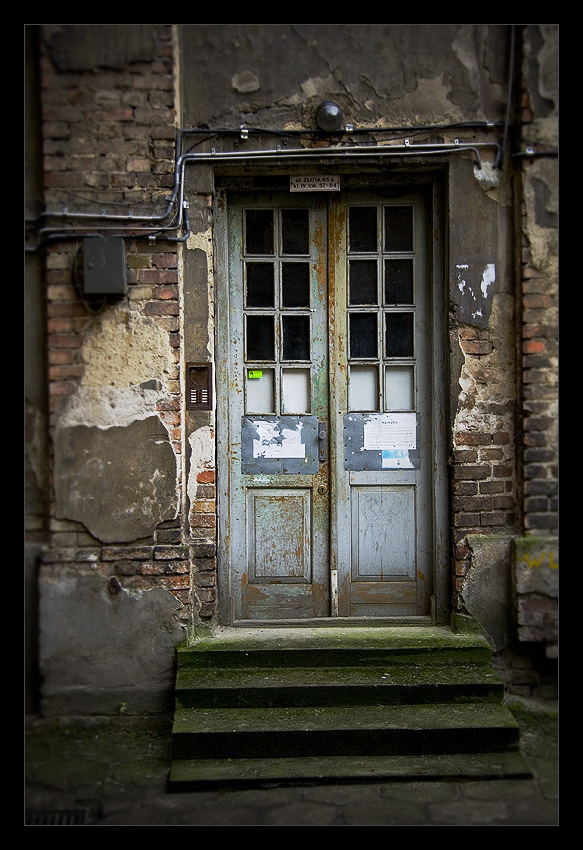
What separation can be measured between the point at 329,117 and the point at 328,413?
1665 millimetres

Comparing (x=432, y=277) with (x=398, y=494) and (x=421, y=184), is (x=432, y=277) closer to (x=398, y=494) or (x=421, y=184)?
(x=421, y=184)

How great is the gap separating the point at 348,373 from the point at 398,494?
0.80 m

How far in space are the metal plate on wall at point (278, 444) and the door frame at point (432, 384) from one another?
0.44ft

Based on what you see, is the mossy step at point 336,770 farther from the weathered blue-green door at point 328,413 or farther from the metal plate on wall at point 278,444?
the metal plate on wall at point 278,444

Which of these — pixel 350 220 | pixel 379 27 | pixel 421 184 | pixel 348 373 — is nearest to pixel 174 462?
pixel 348 373

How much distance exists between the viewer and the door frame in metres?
3.87

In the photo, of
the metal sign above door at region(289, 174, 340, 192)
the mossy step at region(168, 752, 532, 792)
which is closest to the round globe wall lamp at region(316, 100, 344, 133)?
the metal sign above door at region(289, 174, 340, 192)

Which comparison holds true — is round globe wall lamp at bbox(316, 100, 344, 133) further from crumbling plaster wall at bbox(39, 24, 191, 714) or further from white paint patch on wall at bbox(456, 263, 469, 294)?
white paint patch on wall at bbox(456, 263, 469, 294)

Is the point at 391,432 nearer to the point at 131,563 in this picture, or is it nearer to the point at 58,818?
the point at 131,563

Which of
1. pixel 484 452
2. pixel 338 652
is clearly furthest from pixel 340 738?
pixel 484 452

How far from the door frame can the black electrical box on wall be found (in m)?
0.59

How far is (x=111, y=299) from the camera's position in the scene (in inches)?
142

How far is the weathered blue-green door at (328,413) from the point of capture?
3934mm

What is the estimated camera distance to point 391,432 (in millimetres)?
3957
